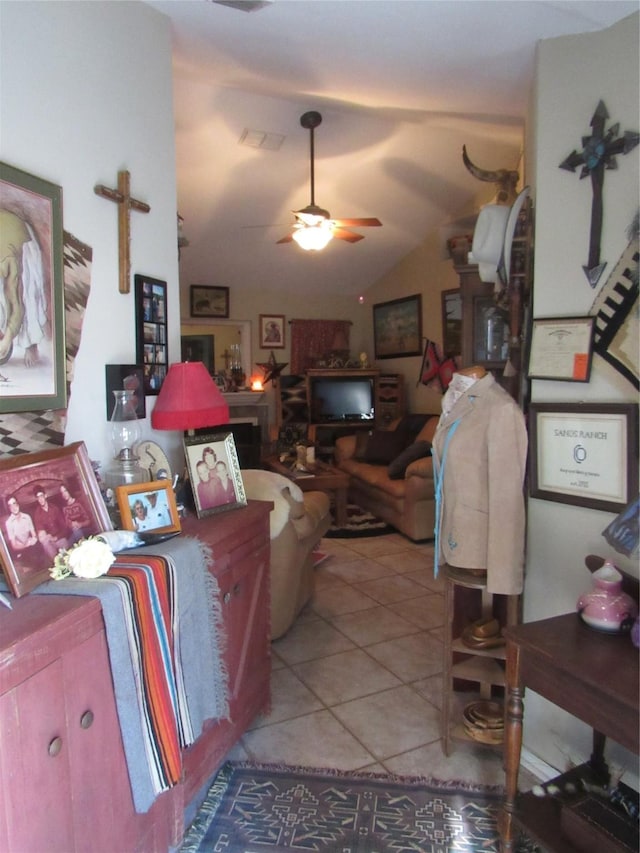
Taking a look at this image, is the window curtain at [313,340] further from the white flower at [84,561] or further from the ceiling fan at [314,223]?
the white flower at [84,561]

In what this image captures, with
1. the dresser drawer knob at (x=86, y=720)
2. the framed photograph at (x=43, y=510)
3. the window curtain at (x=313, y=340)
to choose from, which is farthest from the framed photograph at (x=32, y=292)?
the window curtain at (x=313, y=340)

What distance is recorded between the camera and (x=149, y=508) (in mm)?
1737

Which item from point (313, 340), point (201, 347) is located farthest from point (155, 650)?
point (201, 347)

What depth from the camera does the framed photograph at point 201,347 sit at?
7.40 meters

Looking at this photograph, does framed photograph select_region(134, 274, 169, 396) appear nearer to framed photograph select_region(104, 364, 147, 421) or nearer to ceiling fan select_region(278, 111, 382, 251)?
framed photograph select_region(104, 364, 147, 421)

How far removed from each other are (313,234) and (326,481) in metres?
2.02

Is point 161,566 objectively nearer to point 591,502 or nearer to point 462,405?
point 462,405

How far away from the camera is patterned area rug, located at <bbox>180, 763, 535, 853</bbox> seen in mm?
1751

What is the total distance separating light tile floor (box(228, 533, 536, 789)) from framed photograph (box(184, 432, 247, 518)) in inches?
37.8

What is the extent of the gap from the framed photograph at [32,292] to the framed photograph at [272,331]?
5.07 metres

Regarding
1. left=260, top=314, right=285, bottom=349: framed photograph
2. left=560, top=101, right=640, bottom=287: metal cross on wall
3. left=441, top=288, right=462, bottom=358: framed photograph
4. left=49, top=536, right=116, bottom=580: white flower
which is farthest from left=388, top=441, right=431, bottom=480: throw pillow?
left=49, top=536, right=116, bottom=580: white flower

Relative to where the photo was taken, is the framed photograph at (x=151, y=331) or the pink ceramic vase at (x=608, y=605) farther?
the framed photograph at (x=151, y=331)

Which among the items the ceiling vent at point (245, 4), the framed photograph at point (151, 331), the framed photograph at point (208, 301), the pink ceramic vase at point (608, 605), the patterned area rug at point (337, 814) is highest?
the ceiling vent at point (245, 4)

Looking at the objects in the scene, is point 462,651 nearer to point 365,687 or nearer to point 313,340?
point 365,687
